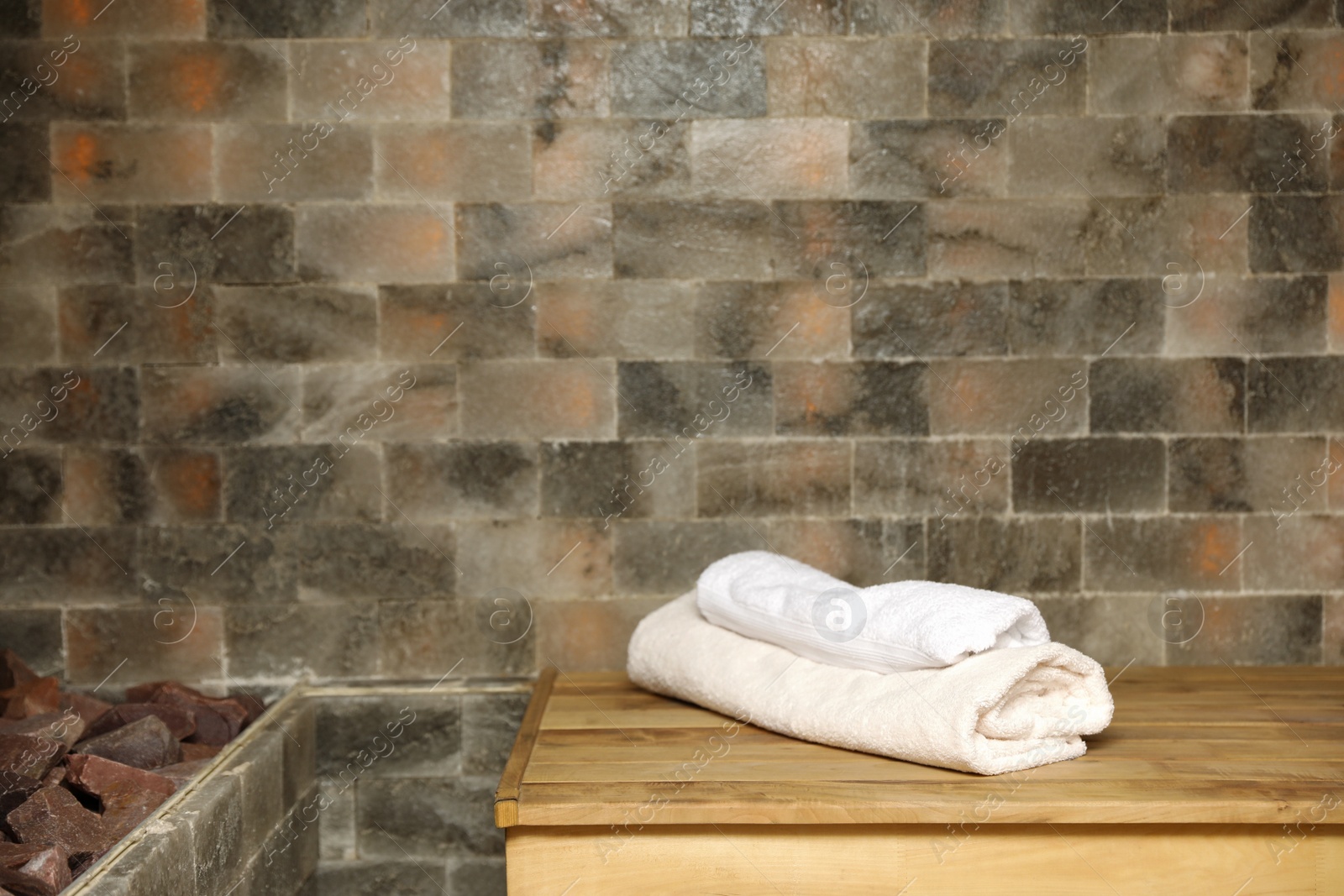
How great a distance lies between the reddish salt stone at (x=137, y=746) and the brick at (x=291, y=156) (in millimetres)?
1239

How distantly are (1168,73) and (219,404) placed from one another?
94.1 inches

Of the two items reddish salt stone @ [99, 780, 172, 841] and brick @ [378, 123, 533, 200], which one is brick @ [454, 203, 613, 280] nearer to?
brick @ [378, 123, 533, 200]

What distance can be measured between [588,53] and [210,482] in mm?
1362

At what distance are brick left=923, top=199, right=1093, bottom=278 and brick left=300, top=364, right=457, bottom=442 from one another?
121 centimetres

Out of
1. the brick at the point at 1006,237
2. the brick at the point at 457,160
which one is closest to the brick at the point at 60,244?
the brick at the point at 457,160

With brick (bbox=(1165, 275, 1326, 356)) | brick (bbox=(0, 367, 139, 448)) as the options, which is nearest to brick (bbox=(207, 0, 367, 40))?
brick (bbox=(0, 367, 139, 448))

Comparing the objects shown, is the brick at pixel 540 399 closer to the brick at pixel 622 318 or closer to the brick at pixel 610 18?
the brick at pixel 622 318

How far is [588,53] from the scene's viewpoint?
2.64 meters

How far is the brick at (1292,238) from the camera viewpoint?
267cm

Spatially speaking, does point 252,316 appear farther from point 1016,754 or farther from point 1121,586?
point 1121,586

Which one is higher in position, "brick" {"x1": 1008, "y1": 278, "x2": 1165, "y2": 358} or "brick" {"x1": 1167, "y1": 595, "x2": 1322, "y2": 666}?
"brick" {"x1": 1008, "y1": 278, "x2": 1165, "y2": 358}

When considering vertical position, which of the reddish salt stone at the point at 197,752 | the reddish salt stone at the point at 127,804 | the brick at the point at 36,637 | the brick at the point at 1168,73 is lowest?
the reddish salt stone at the point at 197,752

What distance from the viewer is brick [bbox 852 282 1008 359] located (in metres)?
2.67

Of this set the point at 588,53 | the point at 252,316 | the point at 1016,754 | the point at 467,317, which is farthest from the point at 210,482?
the point at 1016,754
